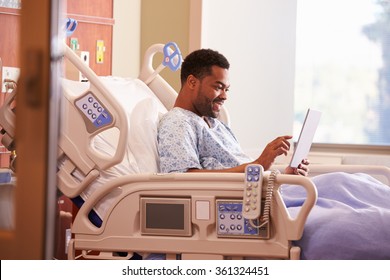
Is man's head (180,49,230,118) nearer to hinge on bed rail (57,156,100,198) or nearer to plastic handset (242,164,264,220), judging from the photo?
hinge on bed rail (57,156,100,198)

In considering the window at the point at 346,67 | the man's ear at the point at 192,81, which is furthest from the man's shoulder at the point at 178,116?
the window at the point at 346,67

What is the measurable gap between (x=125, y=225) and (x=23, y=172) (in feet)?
5.84

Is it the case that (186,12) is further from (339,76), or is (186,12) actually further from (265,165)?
(265,165)

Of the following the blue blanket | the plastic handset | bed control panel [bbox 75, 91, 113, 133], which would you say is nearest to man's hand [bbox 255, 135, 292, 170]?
the blue blanket

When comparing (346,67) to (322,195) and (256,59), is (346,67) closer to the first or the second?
(256,59)

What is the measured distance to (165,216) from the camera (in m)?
2.33

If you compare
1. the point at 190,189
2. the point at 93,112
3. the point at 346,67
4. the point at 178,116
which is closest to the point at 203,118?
the point at 178,116

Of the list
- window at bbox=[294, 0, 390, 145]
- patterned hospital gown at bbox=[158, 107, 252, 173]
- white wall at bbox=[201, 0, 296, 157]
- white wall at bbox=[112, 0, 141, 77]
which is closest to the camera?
patterned hospital gown at bbox=[158, 107, 252, 173]

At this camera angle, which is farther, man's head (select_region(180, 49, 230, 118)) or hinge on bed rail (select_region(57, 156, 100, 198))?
man's head (select_region(180, 49, 230, 118))

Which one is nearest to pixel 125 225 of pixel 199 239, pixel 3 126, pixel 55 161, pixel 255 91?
pixel 199 239

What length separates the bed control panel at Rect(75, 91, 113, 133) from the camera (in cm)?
246

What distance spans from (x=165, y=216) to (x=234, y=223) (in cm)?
25

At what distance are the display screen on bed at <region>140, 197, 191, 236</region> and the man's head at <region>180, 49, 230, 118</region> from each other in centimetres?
66

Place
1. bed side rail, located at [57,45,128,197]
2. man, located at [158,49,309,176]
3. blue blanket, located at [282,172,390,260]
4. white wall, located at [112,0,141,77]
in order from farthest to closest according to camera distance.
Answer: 1. white wall, located at [112,0,141,77]
2. man, located at [158,49,309,176]
3. bed side rail, located at [57,45,128,197]
4. blue blanket, located at [282,172,390,260]
